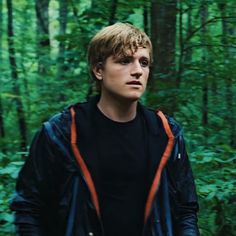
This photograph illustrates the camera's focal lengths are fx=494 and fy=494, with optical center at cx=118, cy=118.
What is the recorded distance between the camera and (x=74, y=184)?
2.26 m

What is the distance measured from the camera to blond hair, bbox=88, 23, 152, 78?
2381 millimetres

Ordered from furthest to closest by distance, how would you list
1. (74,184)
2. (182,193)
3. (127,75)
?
(182,193)
(127,75)
(74,184)

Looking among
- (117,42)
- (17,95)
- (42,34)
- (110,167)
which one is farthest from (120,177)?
(42,34)

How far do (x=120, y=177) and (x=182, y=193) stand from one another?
0.37 m

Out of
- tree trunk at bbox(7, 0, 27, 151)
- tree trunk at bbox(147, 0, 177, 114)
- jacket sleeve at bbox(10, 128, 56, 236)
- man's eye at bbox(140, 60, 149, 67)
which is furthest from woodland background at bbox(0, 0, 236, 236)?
man's eye at bbox(140, 60, 149, 67)

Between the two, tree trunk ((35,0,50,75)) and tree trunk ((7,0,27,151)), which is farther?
tree trunk ((7,0,27,151))

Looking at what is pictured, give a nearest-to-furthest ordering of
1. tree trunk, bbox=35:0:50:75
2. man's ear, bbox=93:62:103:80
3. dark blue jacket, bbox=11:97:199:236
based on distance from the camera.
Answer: dark blue jacket, bbox=11:97:199:236 < man's ear, bbox=93:62:103:80 < tree trunk, bbox=35:0:50:75

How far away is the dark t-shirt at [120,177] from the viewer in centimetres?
229

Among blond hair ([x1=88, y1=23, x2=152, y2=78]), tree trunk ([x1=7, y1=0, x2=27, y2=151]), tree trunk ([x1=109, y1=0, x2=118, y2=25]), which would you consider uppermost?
tree trunk ([x1=109, y1=0, x2=118, y2=25])

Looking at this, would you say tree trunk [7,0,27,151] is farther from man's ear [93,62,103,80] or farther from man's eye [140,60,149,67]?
man's eye [140,60,149,67]

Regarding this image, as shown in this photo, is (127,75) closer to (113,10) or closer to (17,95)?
(113,10)

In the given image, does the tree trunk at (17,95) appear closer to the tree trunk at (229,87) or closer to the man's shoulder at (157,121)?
the tree trunk at (229,87)

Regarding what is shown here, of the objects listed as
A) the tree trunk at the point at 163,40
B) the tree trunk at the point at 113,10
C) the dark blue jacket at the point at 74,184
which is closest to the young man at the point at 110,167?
the dark blue jacket at the point at 74,184

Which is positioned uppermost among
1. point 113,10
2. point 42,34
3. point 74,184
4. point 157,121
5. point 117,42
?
point 113,10
